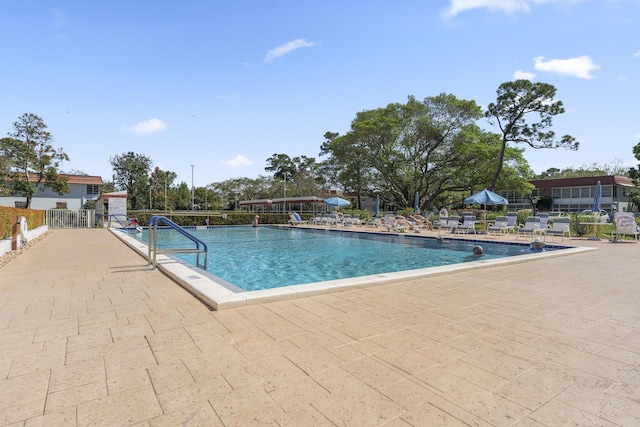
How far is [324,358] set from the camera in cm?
220

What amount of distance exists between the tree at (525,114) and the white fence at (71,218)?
92.5ft

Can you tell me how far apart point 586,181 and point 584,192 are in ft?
4.02

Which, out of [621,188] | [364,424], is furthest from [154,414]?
[621,188]

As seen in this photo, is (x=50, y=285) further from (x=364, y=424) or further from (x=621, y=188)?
(x=621, y=188)

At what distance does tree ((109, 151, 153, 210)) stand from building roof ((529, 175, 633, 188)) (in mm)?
46877

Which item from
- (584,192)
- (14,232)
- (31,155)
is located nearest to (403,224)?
(14,232)

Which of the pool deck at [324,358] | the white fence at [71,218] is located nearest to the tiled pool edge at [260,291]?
the pool deck at [324,358]

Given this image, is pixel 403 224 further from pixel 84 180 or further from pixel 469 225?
pixel 84 180

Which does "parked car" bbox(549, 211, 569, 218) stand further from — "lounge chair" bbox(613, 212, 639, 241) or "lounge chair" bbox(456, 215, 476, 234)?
"lounge chair" bbox(456, 215, 476, 234)

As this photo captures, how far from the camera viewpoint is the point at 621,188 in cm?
3119

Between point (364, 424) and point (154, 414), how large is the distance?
1023 millimetres

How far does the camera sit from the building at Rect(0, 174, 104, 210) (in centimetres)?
2720

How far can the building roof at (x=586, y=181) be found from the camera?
29.8 meters

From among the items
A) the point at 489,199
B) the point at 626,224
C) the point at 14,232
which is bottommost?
the point at 14,232
